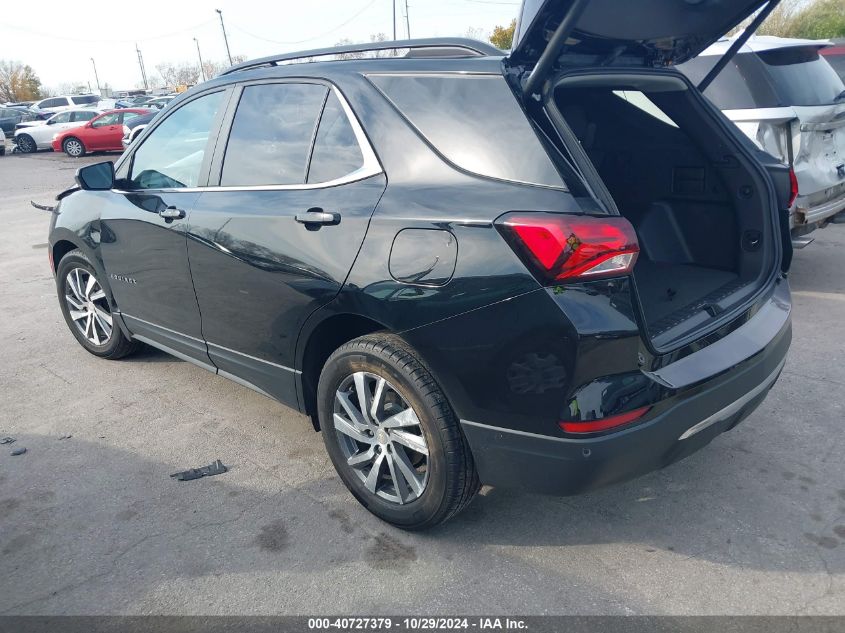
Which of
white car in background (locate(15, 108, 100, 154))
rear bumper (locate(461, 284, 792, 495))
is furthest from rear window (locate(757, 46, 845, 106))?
white car in background (locate(15, 108, 100, 154))

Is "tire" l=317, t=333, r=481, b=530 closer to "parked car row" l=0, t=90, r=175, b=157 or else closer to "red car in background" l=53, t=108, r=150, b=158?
"parked car row" l=0, t=90, r=175, b=157

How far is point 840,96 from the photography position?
592 centimetres

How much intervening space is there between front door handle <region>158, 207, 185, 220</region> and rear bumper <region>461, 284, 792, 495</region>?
193 centimetres

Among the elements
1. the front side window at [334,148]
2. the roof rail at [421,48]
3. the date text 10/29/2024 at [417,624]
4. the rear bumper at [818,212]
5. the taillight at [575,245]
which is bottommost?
the date text 10/29/2024 at [417,624]

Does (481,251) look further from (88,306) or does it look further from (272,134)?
(88,306)

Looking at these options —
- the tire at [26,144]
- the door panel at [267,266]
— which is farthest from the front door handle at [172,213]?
the tire at [26,144]

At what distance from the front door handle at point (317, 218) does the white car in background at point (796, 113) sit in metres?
4.14

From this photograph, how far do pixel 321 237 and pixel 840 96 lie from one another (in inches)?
205

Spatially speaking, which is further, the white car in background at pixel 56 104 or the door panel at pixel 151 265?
the white car in background at pixel 56 104

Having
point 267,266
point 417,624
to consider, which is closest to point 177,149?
point 267,266

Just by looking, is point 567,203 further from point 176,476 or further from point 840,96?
point 840,96

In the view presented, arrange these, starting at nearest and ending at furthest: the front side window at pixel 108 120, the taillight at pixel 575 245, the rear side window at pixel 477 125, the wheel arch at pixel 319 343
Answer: the taillight at pixel 575 245
the rear side window at pixel 477 125
the wheel arch at pixel 319 343
the front side window at pixel 108 120

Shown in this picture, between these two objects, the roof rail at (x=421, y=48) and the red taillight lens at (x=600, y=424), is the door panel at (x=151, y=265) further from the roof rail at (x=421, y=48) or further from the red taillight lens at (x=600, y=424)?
the red taillight lens at (x=600, y=424)

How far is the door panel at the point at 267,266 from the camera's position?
9.15 ft
